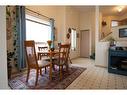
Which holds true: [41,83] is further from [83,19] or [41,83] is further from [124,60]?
[83,19]

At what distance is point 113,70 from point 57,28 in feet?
12.0

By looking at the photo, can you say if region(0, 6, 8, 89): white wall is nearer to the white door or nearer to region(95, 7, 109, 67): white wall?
region(95, 7, 109, 67): white wall

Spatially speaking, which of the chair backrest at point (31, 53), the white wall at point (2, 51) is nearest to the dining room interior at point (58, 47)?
the chair backrest at point (31, 53)

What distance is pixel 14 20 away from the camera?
13.7 feet

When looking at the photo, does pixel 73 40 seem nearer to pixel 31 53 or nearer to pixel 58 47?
pixel 58 47

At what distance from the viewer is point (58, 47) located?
468cm

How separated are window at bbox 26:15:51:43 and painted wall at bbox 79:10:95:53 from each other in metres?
3.20

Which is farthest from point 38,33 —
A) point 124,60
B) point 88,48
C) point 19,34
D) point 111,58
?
point 88,48

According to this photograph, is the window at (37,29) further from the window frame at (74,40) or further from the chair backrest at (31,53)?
the window frame at (74,40)

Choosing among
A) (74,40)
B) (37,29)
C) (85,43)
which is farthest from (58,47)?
(85,43)

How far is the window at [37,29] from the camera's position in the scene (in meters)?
4.97

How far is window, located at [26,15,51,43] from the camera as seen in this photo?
16.3ft

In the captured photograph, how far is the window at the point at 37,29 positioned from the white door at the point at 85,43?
3.18 metres

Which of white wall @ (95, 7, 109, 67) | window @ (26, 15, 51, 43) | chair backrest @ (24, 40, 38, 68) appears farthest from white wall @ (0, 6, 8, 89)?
white wall @ (95, 7, 109, 67)
